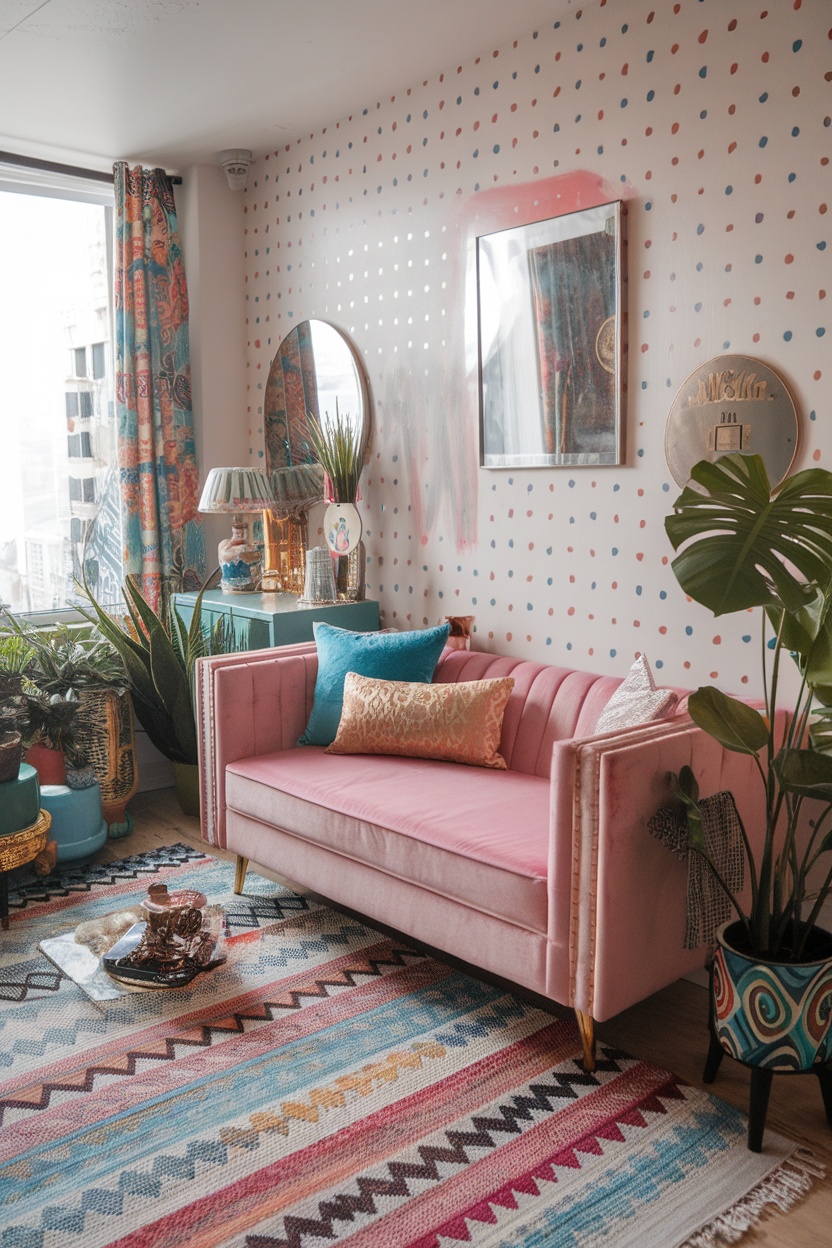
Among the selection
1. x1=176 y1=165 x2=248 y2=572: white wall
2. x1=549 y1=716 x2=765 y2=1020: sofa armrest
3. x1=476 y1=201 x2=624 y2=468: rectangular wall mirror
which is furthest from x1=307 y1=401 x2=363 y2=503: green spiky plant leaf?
x1=549 y1=716 x2=765 y2=1020: sofa armrest

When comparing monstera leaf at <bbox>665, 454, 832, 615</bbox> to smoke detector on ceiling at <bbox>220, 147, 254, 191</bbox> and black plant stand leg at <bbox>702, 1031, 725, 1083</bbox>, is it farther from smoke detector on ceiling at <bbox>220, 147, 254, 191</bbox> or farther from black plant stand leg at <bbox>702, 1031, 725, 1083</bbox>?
smoke detector on ceiling at <bbox>220, 147, 254, 191</bbox>

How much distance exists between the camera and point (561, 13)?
288cm

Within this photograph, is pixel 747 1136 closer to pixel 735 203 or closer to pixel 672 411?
pixel 672 411

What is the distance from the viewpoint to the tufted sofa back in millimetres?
2801

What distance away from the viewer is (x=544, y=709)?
2906 millimetres

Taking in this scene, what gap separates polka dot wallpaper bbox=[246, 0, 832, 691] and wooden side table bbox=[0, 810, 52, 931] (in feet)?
4.82

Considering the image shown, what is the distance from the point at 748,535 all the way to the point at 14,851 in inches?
88.5

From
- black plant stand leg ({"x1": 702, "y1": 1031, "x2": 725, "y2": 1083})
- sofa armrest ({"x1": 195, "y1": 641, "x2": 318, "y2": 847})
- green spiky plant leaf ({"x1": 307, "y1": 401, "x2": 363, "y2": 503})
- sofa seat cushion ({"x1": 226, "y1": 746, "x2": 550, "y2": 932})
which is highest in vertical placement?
green spiky plant leaf ({"x1": 307, "y1": 401, "x2": 363, "y2": 503})

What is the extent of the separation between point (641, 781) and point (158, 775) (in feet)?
9.17

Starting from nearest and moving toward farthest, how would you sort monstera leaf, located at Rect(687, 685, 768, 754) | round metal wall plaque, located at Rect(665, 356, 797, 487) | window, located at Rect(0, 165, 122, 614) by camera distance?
monstera leaf, located at Rect(687, 685, 768, 754), round metal wall plaque, located at Rect(665, 356, 797, 487), window, located at Rect(0, 165, 122, 614)

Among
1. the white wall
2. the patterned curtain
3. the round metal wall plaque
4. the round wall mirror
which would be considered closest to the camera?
the round metal wall plaque

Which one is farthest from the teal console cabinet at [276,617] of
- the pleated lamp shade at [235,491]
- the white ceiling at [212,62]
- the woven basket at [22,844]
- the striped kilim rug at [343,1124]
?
the white ceiling at [212,62]

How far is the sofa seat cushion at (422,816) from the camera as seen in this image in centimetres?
223

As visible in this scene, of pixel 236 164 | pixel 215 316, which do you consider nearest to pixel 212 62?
pixel 236 164
